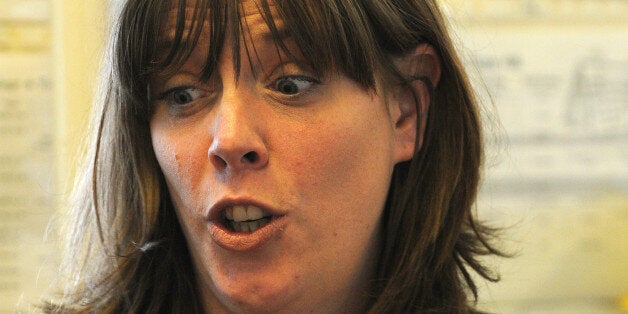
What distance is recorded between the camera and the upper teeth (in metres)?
0.89

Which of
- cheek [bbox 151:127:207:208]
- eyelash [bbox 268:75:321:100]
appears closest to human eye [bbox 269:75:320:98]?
eyelash [bbox 268:75:321:100]

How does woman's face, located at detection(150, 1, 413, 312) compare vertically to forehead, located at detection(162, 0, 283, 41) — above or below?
below

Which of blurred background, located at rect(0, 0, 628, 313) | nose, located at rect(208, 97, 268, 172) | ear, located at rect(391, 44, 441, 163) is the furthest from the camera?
blurred background, located at rect(0, 0, 628, 313)

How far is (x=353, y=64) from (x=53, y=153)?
83 cm

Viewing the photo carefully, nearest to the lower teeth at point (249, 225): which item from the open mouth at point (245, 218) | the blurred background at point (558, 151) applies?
the open mouth at point (245, 218)

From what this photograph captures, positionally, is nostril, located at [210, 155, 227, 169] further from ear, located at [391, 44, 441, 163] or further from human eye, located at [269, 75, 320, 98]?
ear, located at [391, 44, 441, 163]

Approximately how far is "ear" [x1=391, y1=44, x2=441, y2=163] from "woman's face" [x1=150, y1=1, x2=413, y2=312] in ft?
0.22

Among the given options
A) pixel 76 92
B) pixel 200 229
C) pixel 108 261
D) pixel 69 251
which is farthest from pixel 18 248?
pixel 200 229

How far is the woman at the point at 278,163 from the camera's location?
0.89 metres

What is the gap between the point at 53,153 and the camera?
1561mm

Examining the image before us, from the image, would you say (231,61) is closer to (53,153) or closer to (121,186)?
(121,186)

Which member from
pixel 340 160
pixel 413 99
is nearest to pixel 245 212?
pixel 340 160

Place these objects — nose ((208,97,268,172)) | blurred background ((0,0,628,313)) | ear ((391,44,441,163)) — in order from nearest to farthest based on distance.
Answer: nose ((208,97,268,172)), ear ((391,44,441,163)), blurred background ((0,0,628,313))

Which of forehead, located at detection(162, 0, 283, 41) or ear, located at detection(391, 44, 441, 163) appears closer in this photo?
forehead, located at detection(162, 0, 283, 41)
